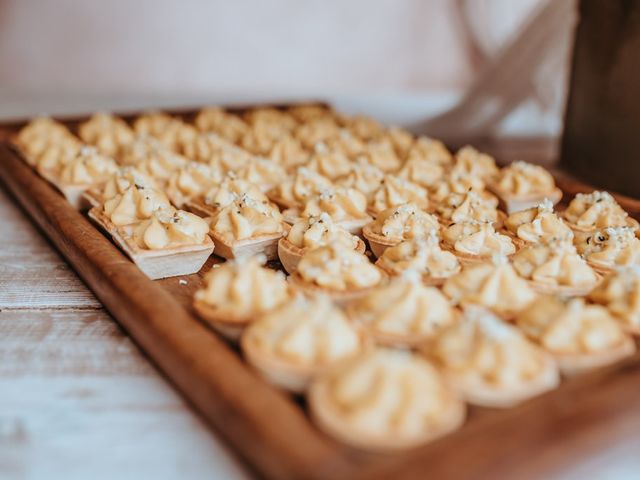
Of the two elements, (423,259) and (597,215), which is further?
(597,215)

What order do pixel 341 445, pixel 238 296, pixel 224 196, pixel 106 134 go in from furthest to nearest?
pixel 106 134, pixel 224 196, pixel 238 296, pixel 341 445

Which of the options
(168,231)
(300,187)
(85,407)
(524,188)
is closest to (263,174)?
(300,187)

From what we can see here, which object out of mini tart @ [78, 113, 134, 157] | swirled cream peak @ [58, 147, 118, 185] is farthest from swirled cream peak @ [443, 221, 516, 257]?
mini tart @ [78, 113, 134, 157]

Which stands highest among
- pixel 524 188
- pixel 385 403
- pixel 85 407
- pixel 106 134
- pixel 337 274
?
pixel 385 403

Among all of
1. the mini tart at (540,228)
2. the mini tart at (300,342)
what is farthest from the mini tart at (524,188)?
the mini tart at (300,342)

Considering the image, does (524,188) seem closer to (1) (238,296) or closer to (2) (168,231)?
(2) (168,231)

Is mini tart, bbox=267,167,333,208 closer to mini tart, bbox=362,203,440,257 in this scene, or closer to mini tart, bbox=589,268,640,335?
mini tart, bbox=362,203,440,257
